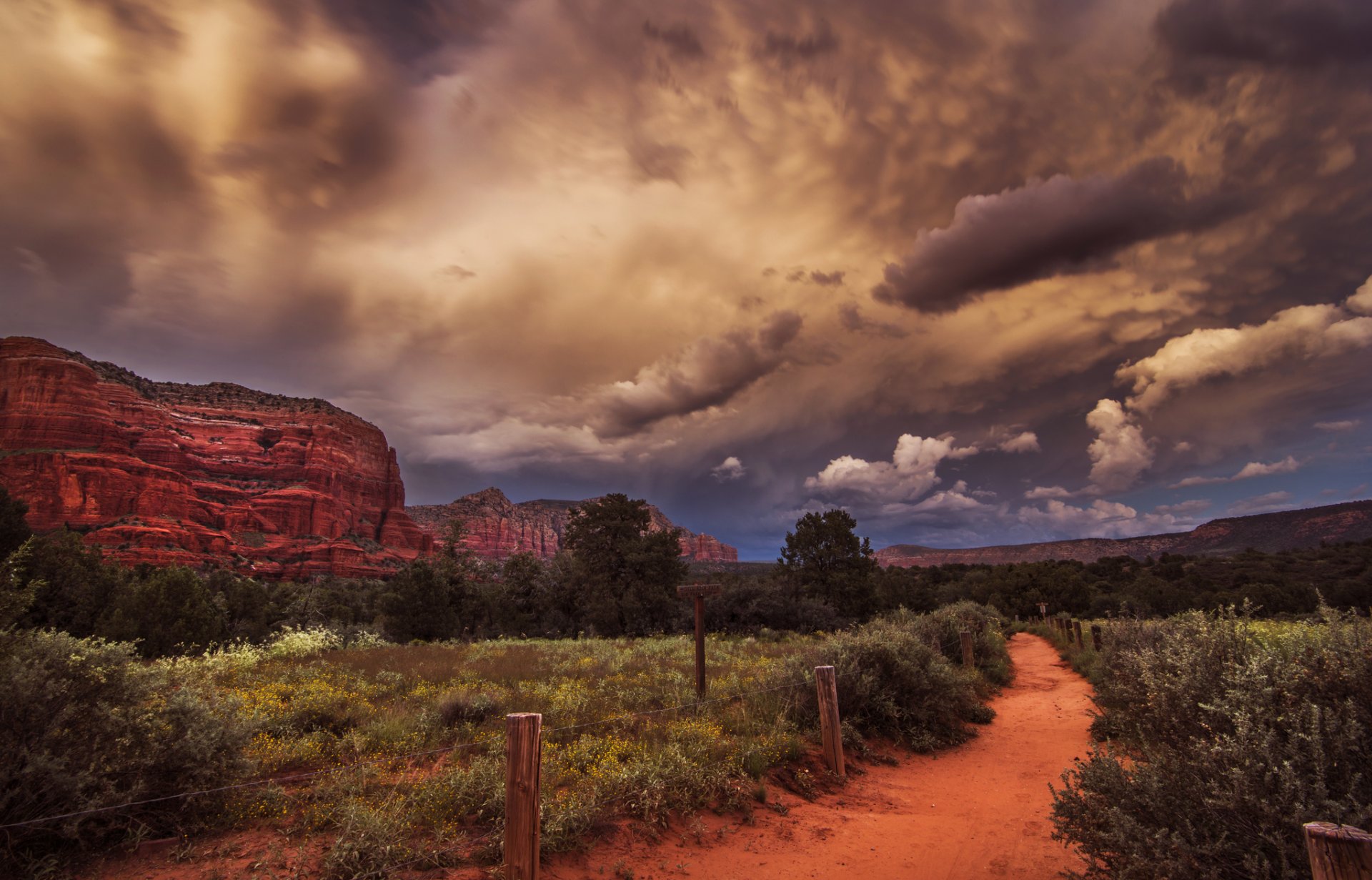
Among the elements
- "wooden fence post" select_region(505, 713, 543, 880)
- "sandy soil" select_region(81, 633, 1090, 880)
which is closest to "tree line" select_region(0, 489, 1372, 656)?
"sandy soil" select_region(81, 633, 1090, 880)

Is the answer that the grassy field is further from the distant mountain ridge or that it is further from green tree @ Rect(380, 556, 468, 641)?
the distant mountain ridge

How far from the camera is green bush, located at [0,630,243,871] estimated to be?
473 cm

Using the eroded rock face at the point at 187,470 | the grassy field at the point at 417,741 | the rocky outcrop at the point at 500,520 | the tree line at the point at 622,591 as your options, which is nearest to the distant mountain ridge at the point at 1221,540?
the tree line at the point at 622,591

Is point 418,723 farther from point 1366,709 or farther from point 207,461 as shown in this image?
point 207,461

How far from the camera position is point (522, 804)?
4.88 m

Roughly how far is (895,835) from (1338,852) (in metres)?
5.33

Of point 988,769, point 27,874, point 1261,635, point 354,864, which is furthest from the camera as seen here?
point 988,769

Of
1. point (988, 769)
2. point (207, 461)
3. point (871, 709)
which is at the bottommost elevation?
point (988, 769)

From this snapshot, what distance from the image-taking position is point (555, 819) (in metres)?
5.75

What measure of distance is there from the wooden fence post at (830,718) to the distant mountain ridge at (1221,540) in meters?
50.2

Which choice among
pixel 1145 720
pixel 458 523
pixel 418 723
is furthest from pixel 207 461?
pixel 1145 720

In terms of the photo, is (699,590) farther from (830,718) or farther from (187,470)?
(187,470)

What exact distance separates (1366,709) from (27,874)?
10.3 metres

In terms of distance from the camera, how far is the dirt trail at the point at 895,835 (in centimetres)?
602
